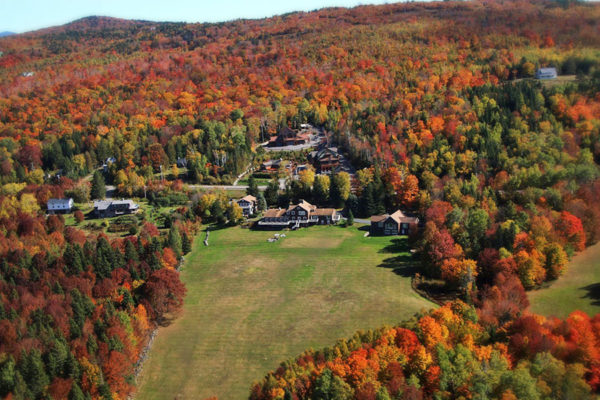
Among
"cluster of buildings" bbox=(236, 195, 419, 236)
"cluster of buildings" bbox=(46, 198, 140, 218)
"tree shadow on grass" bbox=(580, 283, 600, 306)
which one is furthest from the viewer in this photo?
"cluster of buildings" bbox=(46, 198, 140, 218)

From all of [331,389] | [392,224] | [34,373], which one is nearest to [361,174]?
A: [392,224]

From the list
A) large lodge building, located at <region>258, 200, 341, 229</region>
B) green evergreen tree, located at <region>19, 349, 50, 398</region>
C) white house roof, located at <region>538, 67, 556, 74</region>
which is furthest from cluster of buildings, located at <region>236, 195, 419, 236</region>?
white house roof, located at <region>538, 67, 556, 74</region>

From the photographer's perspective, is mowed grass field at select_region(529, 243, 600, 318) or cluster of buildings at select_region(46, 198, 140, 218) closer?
mowed grass field at select_region(529, 243, 600, 318)

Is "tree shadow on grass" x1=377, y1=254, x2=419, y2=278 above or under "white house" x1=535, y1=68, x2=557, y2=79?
under

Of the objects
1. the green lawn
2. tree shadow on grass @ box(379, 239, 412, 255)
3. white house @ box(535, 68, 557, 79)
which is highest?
white house @ box(535, 68, 557, 79)

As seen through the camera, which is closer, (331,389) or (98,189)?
(331,389)

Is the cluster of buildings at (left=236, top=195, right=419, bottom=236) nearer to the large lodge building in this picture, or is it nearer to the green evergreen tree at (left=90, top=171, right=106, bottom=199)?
the large lodge building

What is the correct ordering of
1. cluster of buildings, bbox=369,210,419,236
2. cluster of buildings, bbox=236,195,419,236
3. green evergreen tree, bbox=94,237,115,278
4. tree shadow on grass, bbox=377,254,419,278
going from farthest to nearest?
cluster of buildings, bbox=236,195,419,236, cluster of buildings, bbox=369,210,419,236, green evergreen tree, bbox=94,237,115,278, tree shadow on grass, bbox=377,254,419,278

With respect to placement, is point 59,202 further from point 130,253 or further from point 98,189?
point 130,253
